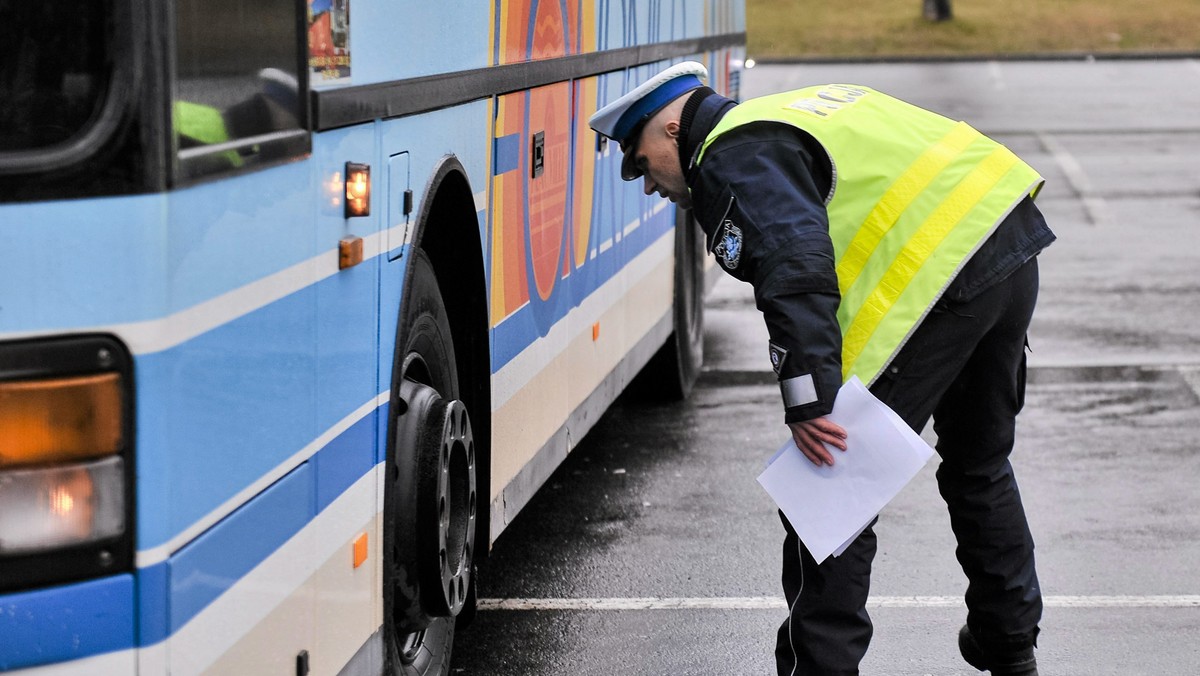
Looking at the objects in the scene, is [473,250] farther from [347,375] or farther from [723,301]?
[723,301]

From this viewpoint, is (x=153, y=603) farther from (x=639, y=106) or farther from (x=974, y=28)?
(x=974, y=28)

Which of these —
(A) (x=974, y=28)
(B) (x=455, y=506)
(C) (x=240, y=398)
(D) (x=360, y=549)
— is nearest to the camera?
(C) (x=240, y=398)

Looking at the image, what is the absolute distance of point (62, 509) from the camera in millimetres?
2314

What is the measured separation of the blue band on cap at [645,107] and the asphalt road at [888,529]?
1.64 metres

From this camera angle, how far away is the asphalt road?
16.4 ft

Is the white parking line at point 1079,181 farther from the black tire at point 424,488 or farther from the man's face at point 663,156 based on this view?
the black tire at point 424,488

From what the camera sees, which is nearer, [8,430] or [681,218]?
[8,430]

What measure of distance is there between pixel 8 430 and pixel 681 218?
615cm

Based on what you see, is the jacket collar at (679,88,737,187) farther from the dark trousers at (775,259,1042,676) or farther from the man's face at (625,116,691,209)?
the dark trousers at (775,259,1042,676)

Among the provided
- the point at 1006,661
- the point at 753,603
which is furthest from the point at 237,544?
the point at 753,603

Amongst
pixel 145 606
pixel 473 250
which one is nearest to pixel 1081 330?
pixel 473 250

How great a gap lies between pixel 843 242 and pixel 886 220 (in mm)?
108

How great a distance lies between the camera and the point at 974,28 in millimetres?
39312

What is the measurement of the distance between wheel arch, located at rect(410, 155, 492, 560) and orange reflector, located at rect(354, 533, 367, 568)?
78cm
